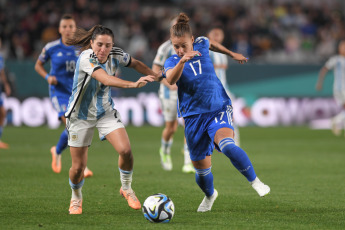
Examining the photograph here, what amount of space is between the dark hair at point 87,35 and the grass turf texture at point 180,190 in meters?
1.87

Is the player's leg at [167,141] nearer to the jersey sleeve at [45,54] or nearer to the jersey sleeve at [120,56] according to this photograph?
the jersey sleeve at [45,54]

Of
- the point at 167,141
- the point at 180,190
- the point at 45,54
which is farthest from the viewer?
the point at 167,141

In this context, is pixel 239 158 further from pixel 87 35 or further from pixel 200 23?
pixel 200 23

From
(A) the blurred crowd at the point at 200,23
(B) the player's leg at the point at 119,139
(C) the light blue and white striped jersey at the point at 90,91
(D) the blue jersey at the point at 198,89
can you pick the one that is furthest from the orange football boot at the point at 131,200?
(A) the blurred crowd at the point at 200,23

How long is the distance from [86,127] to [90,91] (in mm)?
404

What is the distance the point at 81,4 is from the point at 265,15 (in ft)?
26.1

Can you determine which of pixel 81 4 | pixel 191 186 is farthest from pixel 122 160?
pixel 81 4

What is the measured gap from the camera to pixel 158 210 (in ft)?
20.6

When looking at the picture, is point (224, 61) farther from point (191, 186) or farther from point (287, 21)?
point (287, 21)

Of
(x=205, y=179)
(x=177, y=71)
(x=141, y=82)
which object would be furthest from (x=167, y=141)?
(x=141, y=82)

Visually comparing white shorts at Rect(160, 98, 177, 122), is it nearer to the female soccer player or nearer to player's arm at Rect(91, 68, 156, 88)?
the female soccer player

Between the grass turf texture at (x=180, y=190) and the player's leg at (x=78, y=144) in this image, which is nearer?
the grass turf texture at (x=180, y=190)

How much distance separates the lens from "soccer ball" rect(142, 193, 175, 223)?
629 cm

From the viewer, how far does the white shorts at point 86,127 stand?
6843 millimetres
